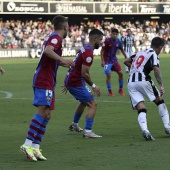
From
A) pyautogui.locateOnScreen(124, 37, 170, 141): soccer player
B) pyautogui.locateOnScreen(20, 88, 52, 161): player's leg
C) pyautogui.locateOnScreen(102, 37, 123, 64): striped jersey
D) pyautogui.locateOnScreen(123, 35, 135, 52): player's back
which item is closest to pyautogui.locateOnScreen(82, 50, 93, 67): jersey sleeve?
pyautogui.locateOnScreen(124, 37, 170, 141): soccer player

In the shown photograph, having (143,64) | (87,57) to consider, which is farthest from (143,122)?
(87,57)

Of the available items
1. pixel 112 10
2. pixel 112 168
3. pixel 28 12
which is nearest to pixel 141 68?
pixel 112 168

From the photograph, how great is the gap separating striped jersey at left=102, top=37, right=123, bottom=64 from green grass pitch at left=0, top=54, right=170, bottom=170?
2.29m

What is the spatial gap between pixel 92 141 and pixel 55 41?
8.96 ft

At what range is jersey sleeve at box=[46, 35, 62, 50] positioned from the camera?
29.5 feet

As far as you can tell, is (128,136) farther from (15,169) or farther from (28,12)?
(28,12)

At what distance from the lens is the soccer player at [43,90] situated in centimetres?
905

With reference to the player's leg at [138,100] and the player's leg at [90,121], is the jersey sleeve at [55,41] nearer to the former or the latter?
the player's leg at [138,100]

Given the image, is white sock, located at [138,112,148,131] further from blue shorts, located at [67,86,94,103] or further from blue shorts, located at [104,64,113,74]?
→ blue shorts, located at [104,64,113,74]

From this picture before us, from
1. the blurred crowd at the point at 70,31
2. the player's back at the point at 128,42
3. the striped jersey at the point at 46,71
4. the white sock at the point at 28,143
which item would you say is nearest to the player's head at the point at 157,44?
the striped jersey at the point at 46,71

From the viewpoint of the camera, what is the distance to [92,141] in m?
11.1

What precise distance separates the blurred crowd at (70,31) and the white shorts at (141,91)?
126 feet

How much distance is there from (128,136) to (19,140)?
2003 millimetres

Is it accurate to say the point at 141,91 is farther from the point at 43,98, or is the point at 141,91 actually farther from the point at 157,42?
the point at 43,98
